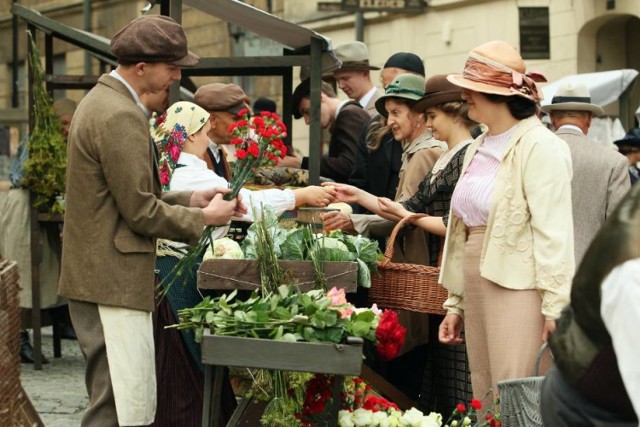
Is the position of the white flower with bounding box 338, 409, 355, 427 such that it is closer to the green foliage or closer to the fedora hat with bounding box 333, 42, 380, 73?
the fedora hat with bounding box 333, 42, 380, 73

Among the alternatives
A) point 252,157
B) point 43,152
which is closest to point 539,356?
point 252,157

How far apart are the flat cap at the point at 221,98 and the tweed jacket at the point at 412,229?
3.24ft

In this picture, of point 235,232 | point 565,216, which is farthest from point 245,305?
point 235,232

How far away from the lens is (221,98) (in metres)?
7.55

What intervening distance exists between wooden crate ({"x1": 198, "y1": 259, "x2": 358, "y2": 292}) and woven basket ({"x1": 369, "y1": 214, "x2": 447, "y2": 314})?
50 centimetres

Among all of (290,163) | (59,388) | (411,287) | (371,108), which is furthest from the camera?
(371,108)

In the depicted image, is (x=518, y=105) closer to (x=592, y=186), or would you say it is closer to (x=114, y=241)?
(x=114, y=241)

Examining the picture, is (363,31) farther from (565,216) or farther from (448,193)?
(565,216)

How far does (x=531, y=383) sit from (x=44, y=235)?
631cm

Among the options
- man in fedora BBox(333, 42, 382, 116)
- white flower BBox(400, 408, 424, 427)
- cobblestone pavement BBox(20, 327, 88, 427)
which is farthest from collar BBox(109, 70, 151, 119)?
man in fedora BBox(333, 42, 382, 116)

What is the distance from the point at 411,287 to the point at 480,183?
91 cm

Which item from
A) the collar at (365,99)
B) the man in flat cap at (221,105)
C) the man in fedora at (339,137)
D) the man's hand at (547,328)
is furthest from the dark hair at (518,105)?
the collar at (365,99)

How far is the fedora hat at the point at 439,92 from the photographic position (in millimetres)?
6922

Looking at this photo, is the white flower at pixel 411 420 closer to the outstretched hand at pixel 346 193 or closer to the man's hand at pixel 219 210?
the man's hand at pixel 219 210
